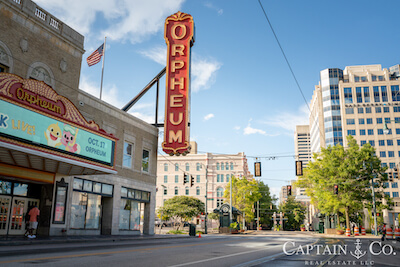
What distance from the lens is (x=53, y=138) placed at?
1809cm

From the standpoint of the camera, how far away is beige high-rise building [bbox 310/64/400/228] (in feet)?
353

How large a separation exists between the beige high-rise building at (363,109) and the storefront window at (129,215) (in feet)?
289

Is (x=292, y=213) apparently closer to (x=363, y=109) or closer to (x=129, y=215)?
(x=363, y=109)

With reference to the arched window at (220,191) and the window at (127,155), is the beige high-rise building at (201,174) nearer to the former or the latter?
the arched window at (220,191)

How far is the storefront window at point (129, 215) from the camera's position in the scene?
2910 cm

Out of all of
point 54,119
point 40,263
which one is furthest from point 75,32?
point 40,263

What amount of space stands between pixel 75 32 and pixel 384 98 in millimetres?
111020

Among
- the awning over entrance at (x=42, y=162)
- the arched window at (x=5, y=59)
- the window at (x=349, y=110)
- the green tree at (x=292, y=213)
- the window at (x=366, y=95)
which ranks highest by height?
the window at (x=366, y=95)

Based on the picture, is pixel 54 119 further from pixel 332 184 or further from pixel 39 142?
pixel 332 184

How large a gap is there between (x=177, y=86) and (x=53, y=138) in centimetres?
1712

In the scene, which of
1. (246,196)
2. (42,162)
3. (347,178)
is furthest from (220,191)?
(42,162)

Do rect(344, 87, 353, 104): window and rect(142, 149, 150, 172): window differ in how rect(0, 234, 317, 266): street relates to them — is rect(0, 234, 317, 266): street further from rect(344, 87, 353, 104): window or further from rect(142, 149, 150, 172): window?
rect(344, 87, 353, 104): window

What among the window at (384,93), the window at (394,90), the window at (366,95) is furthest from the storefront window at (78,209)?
the window at (394,90)

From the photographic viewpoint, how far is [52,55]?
22719 mm
